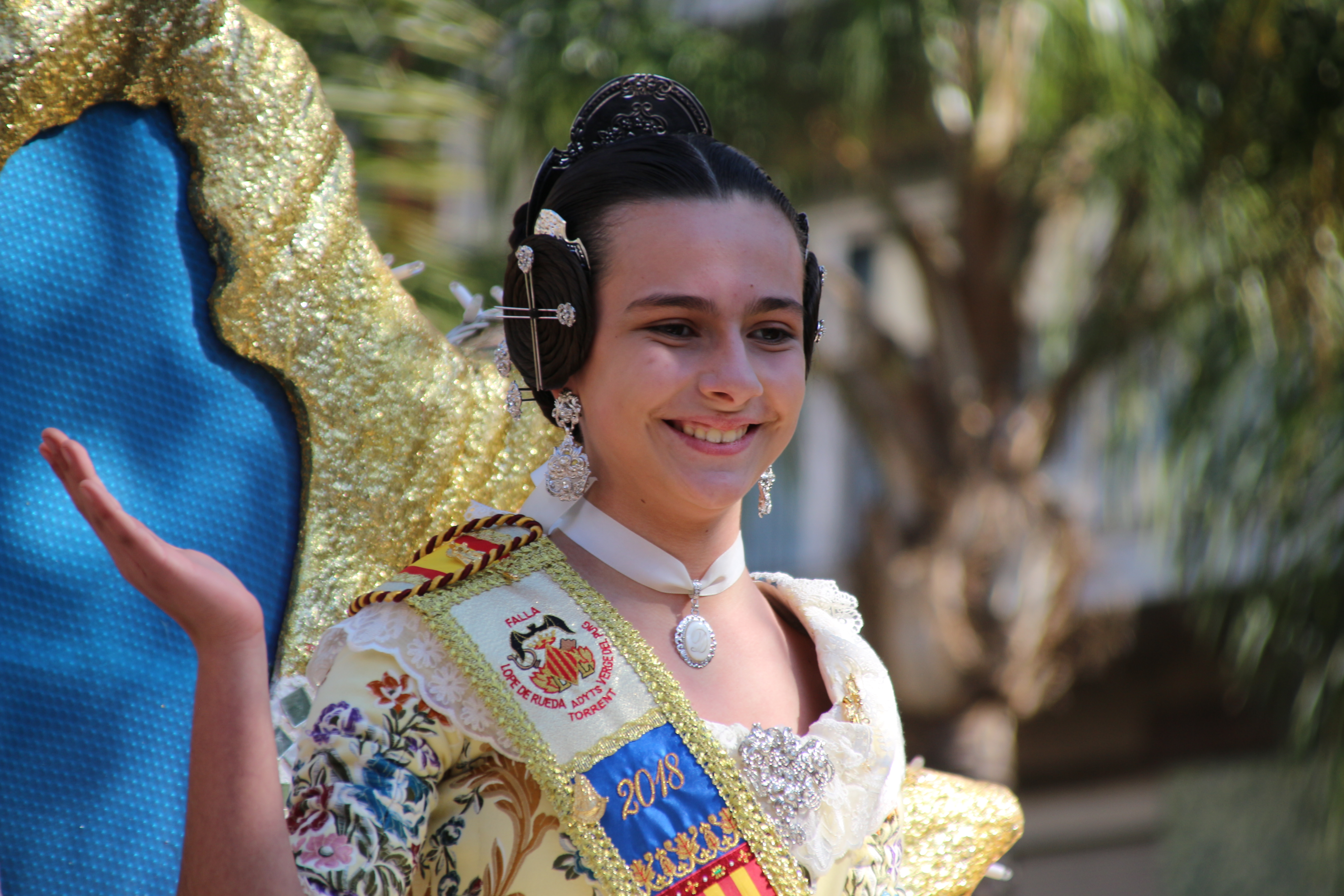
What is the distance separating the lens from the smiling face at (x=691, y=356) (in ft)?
5.27

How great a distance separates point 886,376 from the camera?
5582 millimetres

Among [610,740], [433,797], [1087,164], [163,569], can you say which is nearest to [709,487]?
[610,740]

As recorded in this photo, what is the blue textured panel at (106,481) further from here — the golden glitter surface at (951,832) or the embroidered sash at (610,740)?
the golden glitter surface at (951,832)

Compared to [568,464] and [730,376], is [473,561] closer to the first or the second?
[568,464]

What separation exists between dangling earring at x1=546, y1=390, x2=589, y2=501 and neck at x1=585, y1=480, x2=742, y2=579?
3 cm

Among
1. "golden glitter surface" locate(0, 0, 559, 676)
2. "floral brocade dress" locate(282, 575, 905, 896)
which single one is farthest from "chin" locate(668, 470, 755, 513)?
"golden glitter surface" locate(0, 0, 559, 676)

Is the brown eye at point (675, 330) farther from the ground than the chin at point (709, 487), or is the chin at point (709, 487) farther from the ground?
the brown eye at point (675, 330)

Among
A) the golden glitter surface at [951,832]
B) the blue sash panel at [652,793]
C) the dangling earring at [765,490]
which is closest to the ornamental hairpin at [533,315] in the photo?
the dangling earring at [765,490]

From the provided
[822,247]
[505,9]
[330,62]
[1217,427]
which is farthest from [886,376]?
[822,247]

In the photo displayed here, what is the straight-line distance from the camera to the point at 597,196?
5.59 feet

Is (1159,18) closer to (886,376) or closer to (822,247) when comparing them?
(886,376)

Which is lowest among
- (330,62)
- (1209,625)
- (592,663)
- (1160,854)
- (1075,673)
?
(1160,854)

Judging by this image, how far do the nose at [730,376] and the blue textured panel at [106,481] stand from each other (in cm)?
60

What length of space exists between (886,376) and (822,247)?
338cm
